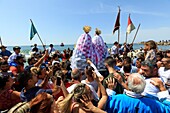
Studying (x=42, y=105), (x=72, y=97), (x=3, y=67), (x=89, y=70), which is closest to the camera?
(x=42, y=105)

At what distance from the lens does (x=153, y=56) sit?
5.90m

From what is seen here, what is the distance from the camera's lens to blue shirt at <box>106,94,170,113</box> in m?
2.83

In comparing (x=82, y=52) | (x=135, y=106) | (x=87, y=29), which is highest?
(x=87, y=29)

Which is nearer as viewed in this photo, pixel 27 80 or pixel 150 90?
pixel 150 90

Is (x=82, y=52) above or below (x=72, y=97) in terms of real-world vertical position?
above

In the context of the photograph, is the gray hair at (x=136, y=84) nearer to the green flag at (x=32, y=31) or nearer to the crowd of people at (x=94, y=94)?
the crowd of people at (x=94, y=94)

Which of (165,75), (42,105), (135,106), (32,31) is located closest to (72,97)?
(42,105)

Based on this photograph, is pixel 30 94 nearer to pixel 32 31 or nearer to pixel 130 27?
pixel 32 31

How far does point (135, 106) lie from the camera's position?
2826 mm

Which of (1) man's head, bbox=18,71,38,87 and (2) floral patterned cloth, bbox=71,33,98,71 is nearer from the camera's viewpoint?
(1) man's head, bbox=18,71,38,87

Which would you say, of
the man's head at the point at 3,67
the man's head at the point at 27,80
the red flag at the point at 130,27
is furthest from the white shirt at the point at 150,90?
the red flag at the point at 130,27

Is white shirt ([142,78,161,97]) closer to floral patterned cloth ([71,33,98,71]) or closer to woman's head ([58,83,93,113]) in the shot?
woman's head ([58,83,93,113])

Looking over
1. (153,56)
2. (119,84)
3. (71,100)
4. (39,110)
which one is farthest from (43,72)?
Answer: (153,56)

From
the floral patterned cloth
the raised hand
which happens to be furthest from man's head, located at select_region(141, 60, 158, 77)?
the floral patterned cloth
